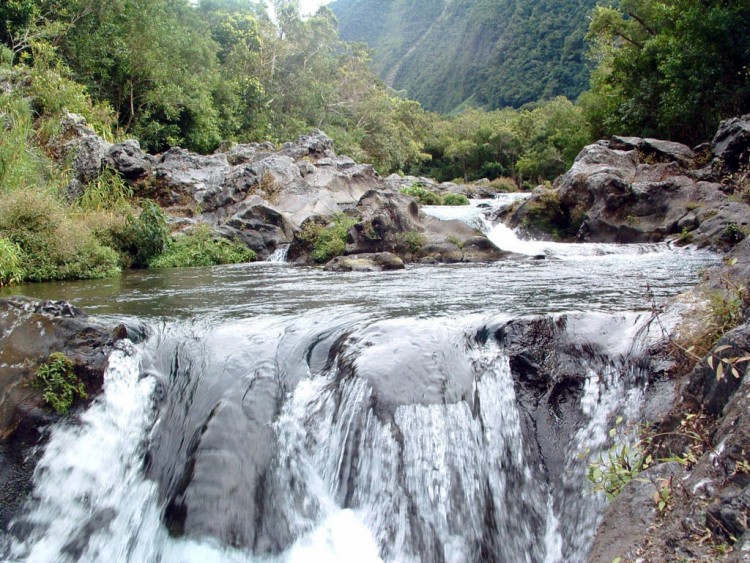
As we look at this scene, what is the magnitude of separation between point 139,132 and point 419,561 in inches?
851

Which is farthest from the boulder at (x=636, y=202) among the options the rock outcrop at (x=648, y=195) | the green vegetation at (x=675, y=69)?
the green vegetation at (x=675, y=69)

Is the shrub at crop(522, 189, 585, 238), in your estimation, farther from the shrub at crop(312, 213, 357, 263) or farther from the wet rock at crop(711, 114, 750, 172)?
the shrub at crop(312, 213, 357, 263)

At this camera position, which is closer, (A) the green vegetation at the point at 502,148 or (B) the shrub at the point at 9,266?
(B) the shrub at the point at 9,266

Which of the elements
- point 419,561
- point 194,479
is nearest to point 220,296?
point 194,479

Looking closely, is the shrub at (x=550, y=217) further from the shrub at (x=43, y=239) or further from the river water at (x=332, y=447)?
the shrub at (x=43, y=239)

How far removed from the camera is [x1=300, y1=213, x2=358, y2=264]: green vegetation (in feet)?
43.0

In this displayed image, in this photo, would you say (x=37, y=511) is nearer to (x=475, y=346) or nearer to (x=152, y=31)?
(x=475, y=346)

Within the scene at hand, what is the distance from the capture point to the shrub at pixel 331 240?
13.1 metres

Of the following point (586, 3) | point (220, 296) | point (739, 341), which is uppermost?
point (586, 3)

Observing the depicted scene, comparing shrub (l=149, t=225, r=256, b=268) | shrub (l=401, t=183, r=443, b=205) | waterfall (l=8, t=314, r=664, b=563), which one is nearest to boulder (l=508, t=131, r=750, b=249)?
shrub (l=149, t=225, r=256, b=268)

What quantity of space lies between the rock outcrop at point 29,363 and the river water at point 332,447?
12 centimetres

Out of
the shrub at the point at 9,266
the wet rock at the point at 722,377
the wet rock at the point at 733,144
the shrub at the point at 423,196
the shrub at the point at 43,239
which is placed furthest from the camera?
the shrub at the point at 423,196

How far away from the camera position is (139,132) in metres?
21.5

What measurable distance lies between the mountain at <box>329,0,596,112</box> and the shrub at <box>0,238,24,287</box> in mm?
76596
